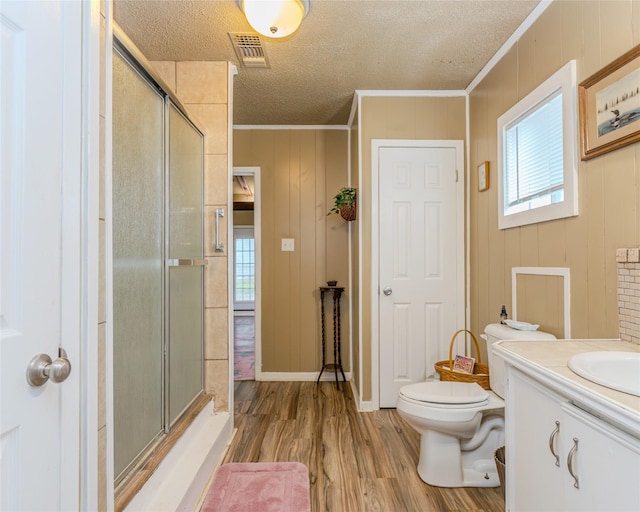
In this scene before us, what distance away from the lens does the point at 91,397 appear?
34.3 inches

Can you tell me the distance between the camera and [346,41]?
6.65ft

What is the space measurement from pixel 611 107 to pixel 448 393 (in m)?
1.44

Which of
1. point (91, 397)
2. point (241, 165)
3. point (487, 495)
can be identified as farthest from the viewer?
point (241, 165)

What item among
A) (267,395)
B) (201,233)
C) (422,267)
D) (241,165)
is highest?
(241,165)

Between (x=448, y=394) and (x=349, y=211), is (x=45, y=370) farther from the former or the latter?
(x=349, y=211)

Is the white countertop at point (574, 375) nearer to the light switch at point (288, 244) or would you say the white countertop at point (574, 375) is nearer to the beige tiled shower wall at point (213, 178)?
the beige tiled shower wall at point (213, 178)

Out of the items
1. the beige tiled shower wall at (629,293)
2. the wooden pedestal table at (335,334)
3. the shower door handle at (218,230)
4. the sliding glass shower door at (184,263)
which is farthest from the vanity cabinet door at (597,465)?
the wooden pedestal table at (335,334)

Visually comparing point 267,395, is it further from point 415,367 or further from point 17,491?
point 17,491

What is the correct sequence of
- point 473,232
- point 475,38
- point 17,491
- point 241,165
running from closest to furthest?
1. point 17,491
2. point 475,38
3. point 473,232
4. point 241,165

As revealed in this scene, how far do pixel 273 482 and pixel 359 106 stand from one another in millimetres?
2538

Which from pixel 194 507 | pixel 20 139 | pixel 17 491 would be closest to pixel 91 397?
pixel 17 491

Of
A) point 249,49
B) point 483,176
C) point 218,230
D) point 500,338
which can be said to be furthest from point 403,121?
point 500,338

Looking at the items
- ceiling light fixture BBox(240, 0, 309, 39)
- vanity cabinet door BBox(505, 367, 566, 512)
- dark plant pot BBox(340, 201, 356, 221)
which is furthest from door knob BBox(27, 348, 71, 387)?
dark plant pot BBox(340, 201, 356, 221)

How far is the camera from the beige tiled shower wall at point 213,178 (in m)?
2.22
